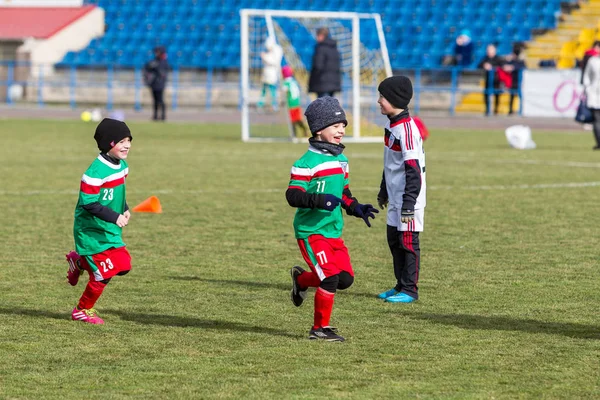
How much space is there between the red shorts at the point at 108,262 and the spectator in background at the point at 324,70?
1614cm

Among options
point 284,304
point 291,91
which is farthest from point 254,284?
point 291,91

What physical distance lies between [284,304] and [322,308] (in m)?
1.15

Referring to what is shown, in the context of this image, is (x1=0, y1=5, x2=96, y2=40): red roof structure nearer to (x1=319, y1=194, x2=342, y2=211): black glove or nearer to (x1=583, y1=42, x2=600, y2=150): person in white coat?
(x1=583, y1=42, x2=600, y2=150): person in white coat

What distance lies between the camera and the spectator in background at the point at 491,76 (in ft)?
105

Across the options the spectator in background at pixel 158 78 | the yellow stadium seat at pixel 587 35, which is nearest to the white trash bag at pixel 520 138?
the spectator in background at pixel 158 78

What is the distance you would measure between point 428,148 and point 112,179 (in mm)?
15392

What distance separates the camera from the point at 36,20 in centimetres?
4359

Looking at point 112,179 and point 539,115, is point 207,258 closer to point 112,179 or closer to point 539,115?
point 112,179

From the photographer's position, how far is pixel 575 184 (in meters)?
14.7

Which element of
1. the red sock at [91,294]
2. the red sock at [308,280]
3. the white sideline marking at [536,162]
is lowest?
the white sideline marking at [536,162]

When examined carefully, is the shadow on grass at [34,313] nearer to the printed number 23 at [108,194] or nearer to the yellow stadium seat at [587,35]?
the printed number 23 at [108,194]

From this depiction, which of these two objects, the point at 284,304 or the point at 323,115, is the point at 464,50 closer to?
the point at 284,304

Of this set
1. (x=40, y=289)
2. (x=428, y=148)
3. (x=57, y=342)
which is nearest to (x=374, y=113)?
(x=428, y=148)

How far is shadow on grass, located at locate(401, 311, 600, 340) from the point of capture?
6312 millimetres
